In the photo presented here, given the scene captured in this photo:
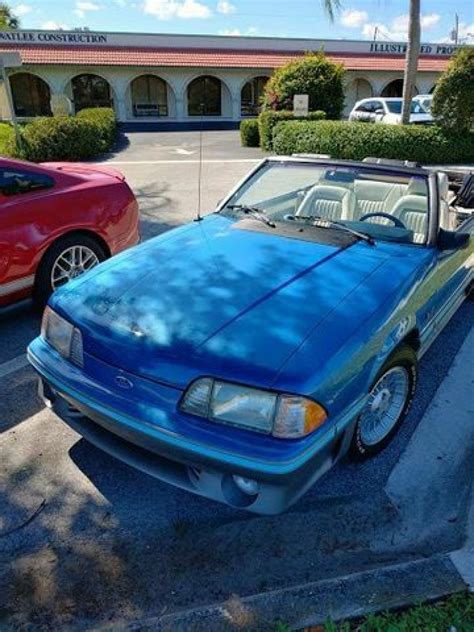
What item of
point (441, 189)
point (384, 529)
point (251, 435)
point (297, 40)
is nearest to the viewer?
point (251, 435)

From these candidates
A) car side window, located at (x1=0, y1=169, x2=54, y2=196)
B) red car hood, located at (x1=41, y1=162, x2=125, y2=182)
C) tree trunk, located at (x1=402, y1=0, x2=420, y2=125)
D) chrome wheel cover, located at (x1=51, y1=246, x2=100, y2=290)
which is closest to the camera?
car side window, located at (x1=0, y1=169, x2=54, y2=196)

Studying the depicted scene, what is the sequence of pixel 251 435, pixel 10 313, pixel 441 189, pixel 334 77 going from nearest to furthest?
pixel 251 435, pixel 441 189, pixel 10 313, pixel 334 77

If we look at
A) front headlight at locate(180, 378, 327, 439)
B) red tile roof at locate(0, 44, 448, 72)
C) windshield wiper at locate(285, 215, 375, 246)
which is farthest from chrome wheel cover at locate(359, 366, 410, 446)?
red tile roof at locate(0, 44, 448, 72)

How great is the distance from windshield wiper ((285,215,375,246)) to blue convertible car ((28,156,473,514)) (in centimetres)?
1

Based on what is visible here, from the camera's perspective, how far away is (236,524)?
2.49m

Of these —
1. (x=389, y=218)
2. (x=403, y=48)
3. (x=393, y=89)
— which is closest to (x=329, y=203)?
(x=389, y=218)

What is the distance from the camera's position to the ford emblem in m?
2.22

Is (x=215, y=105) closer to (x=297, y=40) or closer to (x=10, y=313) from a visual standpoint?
(x=297, y=40)

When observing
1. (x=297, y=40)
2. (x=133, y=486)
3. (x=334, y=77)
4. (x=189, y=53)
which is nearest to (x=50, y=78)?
(x=189, y=53)

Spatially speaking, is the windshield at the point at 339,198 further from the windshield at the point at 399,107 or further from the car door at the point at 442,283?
the windshield at the point at 399,107

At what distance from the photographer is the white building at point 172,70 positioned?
27547mm

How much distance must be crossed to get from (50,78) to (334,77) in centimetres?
1811

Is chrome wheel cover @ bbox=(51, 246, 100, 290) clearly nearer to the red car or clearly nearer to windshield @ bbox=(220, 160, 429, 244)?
the red car

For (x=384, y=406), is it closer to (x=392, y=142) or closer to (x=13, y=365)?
(x=13, y=365)
